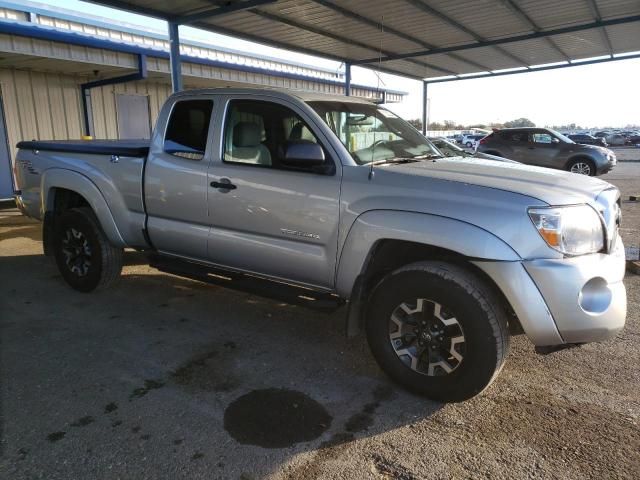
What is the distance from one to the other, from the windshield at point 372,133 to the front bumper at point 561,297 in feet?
4.30

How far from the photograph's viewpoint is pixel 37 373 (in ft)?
11.8

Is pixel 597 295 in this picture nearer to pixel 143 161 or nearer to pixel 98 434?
pixel 98 434

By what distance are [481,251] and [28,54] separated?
420 inches

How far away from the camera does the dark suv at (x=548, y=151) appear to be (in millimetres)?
14742

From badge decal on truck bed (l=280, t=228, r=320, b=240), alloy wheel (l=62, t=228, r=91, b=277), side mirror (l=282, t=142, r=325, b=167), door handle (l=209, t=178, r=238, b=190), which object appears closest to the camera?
side mirror (l=282, t=142, r=325, b=167)

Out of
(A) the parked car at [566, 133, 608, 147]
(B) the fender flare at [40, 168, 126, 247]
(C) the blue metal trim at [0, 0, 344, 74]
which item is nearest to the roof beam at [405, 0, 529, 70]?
(B) the fender flare at [40, 168, 126, 247]

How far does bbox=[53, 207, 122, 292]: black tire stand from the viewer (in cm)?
505

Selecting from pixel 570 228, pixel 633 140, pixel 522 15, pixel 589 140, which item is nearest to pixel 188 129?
pixel 570 228

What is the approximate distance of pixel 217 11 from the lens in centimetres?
792

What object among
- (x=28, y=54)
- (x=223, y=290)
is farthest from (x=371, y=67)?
(x=223, y=290)

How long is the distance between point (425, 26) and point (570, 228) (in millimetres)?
8402

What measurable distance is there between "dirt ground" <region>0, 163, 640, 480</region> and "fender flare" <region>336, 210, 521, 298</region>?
2.68 feet

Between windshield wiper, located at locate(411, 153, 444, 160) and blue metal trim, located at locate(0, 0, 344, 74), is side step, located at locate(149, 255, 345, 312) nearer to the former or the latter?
windshield wiper, located at locate(411, 153, 444, 160)

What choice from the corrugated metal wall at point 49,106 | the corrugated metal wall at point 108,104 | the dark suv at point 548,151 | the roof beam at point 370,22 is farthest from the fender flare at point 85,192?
the dark suv at point 548,151
